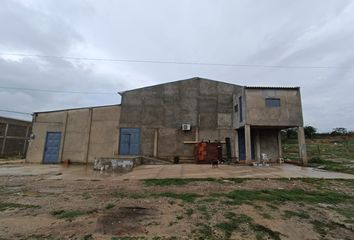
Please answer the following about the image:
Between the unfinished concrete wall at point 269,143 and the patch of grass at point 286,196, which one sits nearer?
the patch of grass at point 286,196

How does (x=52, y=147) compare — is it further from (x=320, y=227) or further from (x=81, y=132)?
(x=320, y=227)

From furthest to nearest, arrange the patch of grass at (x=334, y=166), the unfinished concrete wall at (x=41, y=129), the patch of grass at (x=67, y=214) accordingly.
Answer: the unfinished concrete wall at (x=41, y=129) → the patch of grass at (x=334, y=166) → the patch of grass at (x=67, y=214)

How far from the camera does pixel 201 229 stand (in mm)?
3484

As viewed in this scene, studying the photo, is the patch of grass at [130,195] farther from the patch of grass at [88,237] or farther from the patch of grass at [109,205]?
the patch of grass at [88,237]

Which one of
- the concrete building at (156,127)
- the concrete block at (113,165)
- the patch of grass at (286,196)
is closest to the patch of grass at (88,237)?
the patch of grass at (286,196)

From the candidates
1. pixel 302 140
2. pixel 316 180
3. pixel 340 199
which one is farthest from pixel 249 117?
pixel 340 199

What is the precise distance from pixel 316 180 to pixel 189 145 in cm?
891

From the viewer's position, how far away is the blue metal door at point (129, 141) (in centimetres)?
1530

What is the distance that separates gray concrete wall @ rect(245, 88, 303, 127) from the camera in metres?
13.2

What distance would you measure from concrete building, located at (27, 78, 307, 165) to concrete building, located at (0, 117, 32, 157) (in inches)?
349

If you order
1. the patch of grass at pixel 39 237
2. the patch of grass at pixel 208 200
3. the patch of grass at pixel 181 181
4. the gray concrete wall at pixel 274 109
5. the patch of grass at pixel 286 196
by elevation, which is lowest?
the patch of grass at pixel 39 237

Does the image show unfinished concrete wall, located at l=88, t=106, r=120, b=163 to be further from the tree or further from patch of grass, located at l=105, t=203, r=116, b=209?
the tree

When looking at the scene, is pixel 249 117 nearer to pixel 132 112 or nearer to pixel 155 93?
pixel 155 93

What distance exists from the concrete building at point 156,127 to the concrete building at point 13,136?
349 inches
